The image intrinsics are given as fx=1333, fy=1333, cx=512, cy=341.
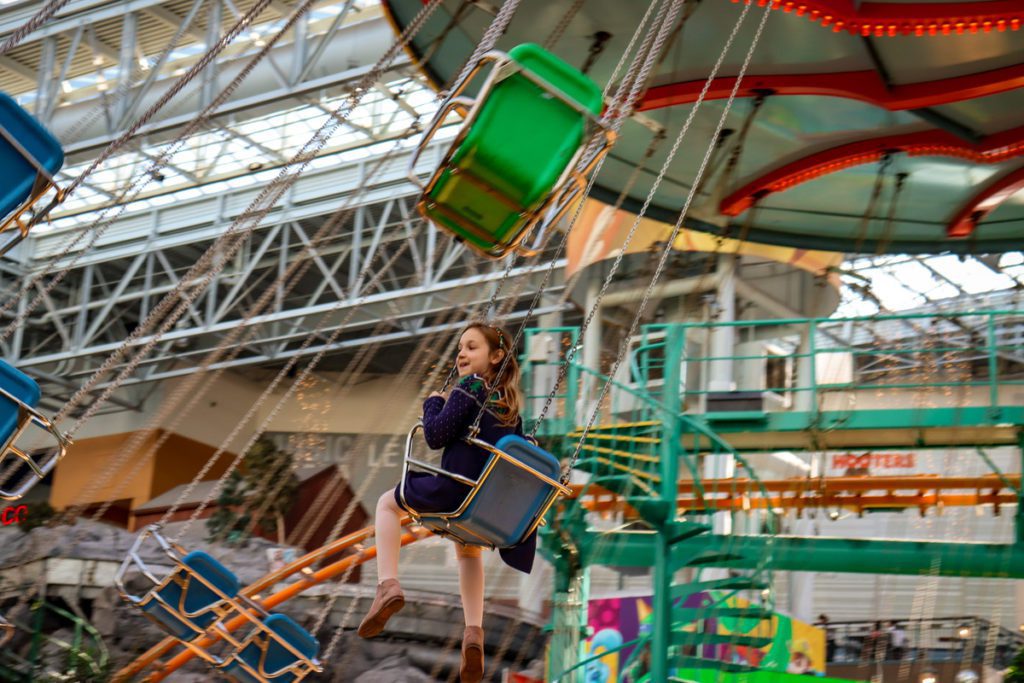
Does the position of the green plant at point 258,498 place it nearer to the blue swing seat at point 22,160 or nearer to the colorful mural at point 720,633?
the colorful mural at point 720,633

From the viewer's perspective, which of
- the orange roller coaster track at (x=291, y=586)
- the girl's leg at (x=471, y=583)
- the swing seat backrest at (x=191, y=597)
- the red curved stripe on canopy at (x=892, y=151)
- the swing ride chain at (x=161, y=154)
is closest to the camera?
the girl's leg at (x=471, y=583)

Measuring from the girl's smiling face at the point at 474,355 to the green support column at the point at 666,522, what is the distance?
6587 millimetres

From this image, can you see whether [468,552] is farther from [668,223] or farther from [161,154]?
[668,223]

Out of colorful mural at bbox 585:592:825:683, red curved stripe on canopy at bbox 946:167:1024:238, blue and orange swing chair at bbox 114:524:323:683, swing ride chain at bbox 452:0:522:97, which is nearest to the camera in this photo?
swing ride chain at bbox 452:0:522:97

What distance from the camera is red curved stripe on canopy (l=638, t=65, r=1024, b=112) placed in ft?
28.0

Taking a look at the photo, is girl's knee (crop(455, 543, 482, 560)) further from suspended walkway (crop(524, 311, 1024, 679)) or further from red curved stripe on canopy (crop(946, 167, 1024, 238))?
red curved stripe on canopy (crop(946, 167, 1024, 238))

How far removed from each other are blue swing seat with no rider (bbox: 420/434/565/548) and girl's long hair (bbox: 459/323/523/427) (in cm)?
25

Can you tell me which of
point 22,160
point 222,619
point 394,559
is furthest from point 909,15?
point 222,619

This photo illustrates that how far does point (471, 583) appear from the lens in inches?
207

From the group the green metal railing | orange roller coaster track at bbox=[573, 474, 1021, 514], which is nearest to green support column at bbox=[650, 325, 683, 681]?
the green metal railing

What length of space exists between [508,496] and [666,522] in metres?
6.84

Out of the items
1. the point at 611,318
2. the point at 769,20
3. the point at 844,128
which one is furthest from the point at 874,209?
the point at 611,318

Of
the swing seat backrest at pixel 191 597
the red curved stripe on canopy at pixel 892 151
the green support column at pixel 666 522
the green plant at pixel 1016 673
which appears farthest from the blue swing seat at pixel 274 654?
the green plant at pixel 1016 673

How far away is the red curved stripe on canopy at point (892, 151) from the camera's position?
31.1 feet
